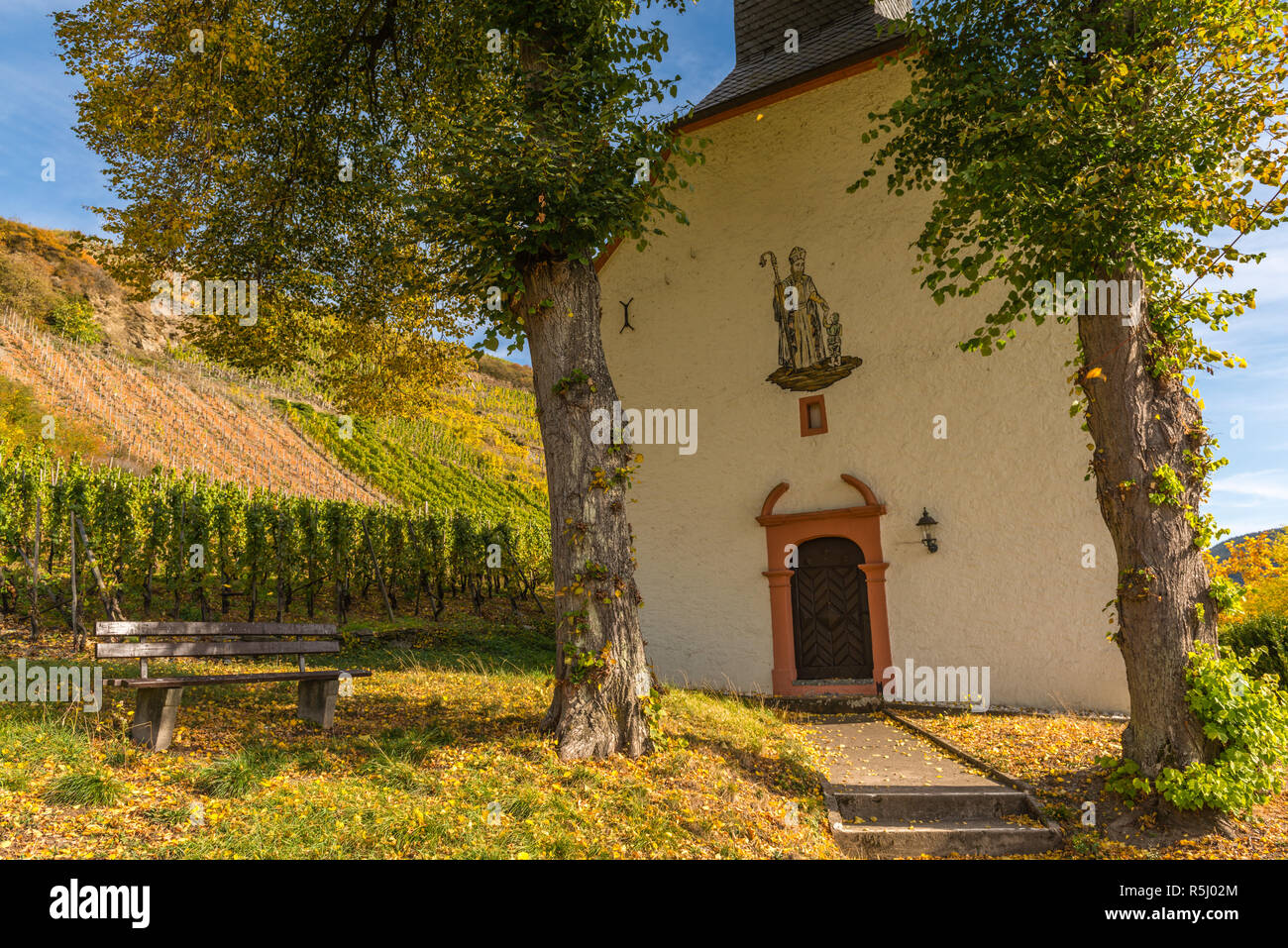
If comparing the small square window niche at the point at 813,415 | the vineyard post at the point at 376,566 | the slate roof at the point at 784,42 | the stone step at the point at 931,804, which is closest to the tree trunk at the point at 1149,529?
the stone step at the point at 931,804

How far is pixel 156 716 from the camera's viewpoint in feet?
15.0

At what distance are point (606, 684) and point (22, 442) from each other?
64.6ft

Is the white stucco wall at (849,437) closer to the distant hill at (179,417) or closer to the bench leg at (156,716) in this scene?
the distant hill at (179,417)

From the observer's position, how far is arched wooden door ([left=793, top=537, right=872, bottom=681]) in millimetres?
9484

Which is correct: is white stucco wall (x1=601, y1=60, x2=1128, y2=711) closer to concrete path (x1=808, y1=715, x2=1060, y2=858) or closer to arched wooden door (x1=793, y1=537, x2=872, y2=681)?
arched wooden door (x1=793, y1=537, x2=872, y2=681)

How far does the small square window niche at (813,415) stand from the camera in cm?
993

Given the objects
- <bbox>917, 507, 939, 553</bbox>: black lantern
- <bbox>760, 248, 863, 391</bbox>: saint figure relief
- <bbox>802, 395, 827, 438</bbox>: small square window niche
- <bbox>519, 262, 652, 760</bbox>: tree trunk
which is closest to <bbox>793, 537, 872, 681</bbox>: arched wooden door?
<bbox>917, 507, 939, 553</bbox>: black lantern

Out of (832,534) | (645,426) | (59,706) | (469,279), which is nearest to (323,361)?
(645,426)

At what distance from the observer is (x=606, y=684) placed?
5.25 m

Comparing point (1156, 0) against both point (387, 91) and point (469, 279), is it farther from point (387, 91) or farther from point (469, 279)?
point (387, 91)

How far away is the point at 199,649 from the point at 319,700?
1.07m

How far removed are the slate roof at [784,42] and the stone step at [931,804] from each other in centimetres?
875
